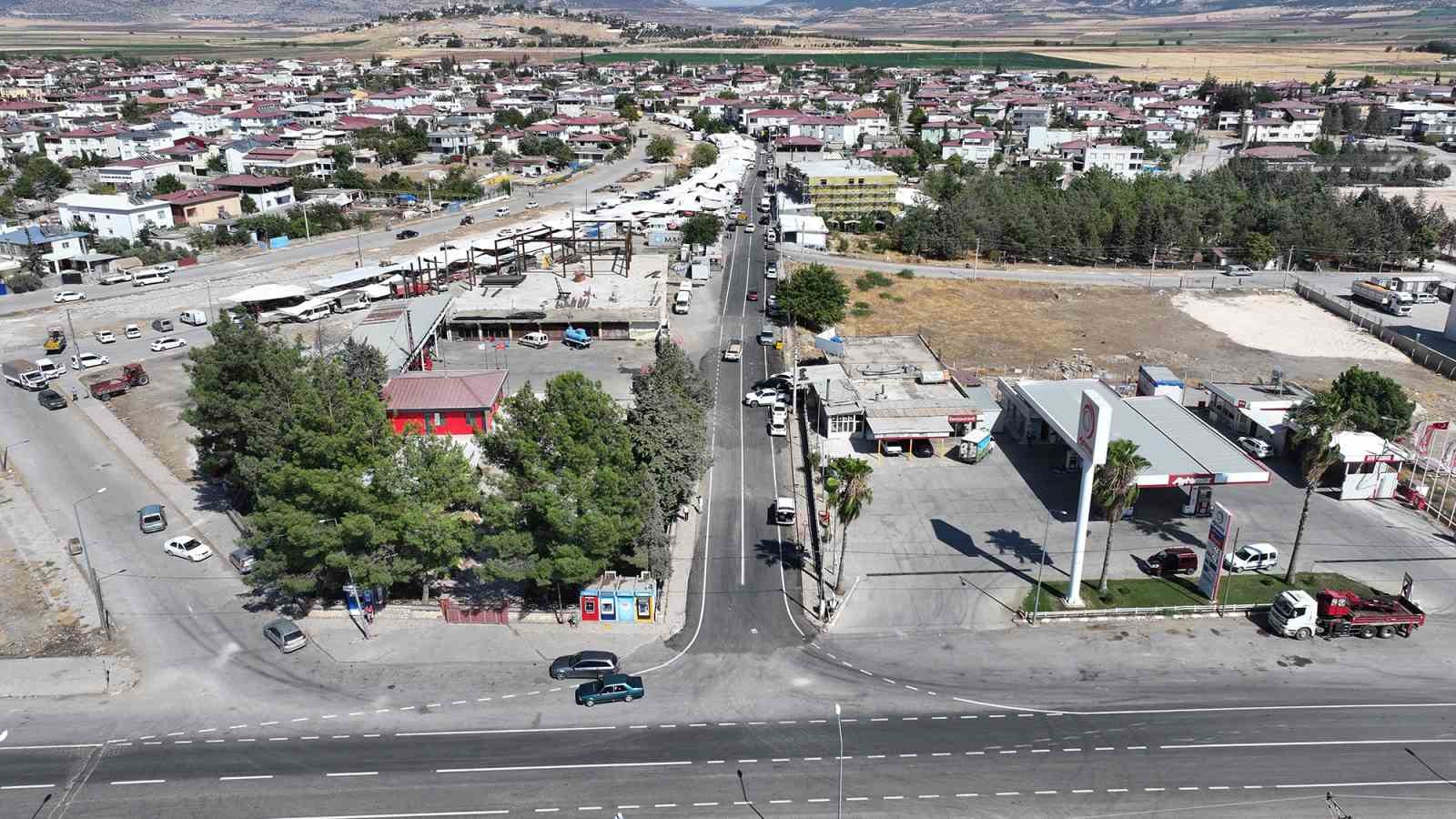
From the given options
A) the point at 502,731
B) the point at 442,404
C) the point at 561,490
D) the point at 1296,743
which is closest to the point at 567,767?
the point at 502,731

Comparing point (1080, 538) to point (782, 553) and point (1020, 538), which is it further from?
point (782, 553)

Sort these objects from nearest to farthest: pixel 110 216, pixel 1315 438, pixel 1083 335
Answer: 1. pixel 1315 438
2. pixel 1083 335
3. pixel 110 216

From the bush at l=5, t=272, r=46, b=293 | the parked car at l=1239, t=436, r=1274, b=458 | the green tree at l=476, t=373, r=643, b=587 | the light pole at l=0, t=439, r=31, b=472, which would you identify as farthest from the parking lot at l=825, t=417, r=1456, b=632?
the bush at l=5, t=272, r=46, b=293

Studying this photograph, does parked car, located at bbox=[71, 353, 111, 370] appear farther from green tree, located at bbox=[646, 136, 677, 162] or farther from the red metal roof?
green tree, located at bbox=[646, 136, 677, 162]

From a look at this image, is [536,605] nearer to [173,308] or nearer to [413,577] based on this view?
[413,577]

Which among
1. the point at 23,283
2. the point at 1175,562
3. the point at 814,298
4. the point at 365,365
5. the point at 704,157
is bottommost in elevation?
the point at 1175,562
